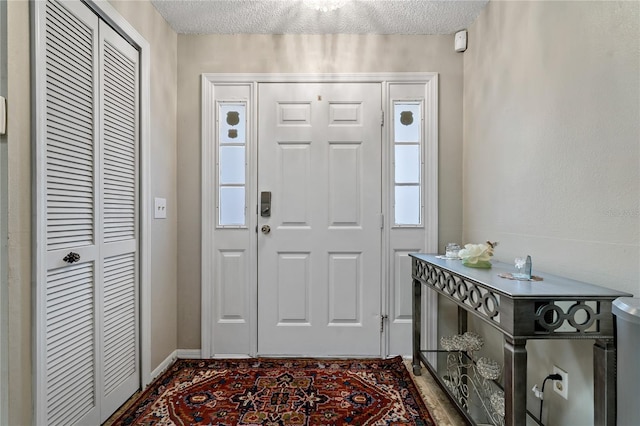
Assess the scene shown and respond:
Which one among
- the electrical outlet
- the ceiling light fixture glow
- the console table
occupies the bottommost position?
the electrical outlet

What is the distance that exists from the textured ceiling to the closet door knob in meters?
1.64

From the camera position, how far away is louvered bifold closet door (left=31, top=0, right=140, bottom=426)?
1.28 meters

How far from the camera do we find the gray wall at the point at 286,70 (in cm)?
237

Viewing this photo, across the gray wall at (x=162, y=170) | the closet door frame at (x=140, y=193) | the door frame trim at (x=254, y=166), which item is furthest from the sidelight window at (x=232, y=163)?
the closet door frame at (x=140, y=193)

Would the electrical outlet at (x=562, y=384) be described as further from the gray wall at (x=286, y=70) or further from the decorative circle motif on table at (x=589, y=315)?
the gray wall at (x=286, y=70)

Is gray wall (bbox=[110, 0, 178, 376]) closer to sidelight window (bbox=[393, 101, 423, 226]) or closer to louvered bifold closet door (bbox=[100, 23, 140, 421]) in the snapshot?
louvered bifold closet door (bbox=[100, 23, 140, 421])

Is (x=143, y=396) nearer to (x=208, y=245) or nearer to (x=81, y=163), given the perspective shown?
(x=208, y=245)

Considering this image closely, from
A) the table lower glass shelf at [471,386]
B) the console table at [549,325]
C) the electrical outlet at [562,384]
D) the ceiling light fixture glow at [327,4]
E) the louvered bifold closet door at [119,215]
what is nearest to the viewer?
the console table at [549,325]

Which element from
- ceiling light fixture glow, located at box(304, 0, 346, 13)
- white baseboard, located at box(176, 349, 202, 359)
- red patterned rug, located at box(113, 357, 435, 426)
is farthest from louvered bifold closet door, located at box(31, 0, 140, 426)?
ceiling light fixture glow, located at box(304, 0, 346, 13)

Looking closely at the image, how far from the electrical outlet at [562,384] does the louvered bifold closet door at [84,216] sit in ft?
6.99

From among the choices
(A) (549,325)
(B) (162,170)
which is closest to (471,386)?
(A) (549,325)

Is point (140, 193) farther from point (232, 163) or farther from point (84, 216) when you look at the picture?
point (232, 163)

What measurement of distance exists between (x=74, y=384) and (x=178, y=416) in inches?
21.1

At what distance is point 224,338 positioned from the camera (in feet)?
7.82
